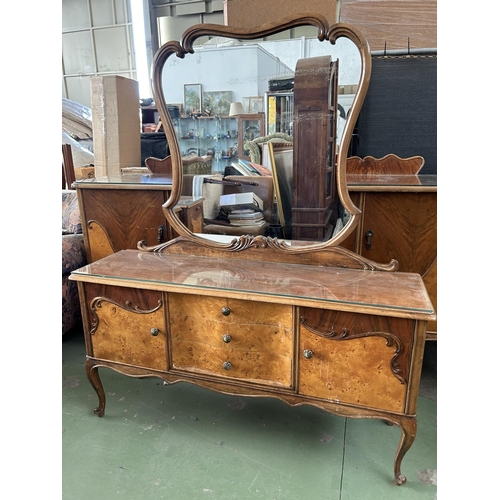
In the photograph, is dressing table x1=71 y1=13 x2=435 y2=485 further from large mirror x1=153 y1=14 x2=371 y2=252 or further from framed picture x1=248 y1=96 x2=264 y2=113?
framed picture x1=248 y1=96 x2=264 y2=113

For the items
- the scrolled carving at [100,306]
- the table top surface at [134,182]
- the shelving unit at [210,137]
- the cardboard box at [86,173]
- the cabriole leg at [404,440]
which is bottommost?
the cabriole leg at [404,440]

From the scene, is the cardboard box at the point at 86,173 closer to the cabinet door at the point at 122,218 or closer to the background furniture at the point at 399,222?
the cabinet door at the point at 122,218

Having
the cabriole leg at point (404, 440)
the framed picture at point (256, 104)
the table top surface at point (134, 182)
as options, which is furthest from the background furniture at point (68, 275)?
the cabriole leg at point (404, 440)

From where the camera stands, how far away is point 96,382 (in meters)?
1.75

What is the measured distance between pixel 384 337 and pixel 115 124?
216 centimetres

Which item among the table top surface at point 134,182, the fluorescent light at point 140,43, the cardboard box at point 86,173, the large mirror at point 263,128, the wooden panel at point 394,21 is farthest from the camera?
the fluorescent light at point 140,43

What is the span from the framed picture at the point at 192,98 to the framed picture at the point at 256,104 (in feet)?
0.76

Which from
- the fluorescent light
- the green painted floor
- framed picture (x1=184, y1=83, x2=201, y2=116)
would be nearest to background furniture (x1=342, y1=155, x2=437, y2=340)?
the green painted floor

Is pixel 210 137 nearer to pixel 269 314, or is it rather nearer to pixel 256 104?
pixel 256 104

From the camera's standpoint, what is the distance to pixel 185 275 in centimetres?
154

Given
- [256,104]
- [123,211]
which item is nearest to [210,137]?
[256,104]

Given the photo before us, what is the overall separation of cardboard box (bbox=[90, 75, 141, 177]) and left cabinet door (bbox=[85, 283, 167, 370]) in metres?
1.25

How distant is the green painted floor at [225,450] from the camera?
4.64ft

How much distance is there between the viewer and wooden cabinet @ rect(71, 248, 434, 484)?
129 cm
